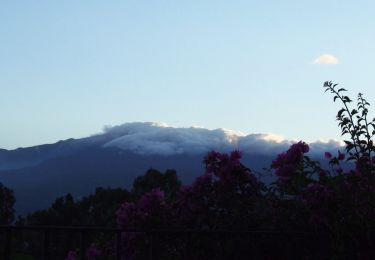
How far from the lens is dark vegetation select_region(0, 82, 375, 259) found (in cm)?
611

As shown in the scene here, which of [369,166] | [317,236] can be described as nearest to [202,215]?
[317,236]

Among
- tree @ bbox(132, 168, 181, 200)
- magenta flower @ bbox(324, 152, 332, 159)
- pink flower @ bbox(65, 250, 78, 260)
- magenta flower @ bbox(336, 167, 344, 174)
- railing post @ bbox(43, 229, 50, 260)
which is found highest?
tree @ bbox(132, 168, 181, 200)

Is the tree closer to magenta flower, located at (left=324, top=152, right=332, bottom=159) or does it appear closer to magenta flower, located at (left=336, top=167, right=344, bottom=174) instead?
magenta flower, located at (left=324, top=152, right=332, bottom=159)

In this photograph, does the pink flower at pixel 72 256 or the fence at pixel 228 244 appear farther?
the pink flower at pixel 72 256

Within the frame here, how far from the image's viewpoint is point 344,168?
7418 millimetres

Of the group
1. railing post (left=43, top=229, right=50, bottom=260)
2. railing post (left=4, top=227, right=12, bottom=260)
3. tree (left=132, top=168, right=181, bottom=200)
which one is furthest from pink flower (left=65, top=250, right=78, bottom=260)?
tree (left=132, top=168, right=181, bottom=200)

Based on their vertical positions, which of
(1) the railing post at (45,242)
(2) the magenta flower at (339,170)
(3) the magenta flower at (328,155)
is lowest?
(1) the railing post at (45,242)

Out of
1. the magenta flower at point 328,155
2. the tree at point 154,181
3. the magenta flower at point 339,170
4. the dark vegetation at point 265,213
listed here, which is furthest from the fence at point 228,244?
the tree at point 154,181

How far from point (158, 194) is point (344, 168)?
6.97 feet

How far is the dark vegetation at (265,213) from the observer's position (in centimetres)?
611

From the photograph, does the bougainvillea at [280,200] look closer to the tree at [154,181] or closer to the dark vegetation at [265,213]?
the dark vegetation at [265,213]

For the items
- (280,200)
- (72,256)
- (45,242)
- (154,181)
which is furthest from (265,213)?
(154,181)

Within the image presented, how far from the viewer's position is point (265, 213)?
277 inches

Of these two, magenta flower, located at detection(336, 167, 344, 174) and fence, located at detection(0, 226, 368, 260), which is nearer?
fence, located at detection(0, 226, 368, 260)
